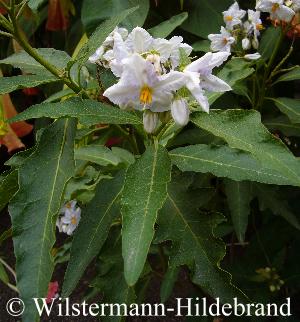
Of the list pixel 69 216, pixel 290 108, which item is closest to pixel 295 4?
pixel 290 108

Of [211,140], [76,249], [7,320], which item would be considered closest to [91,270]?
[7,320]

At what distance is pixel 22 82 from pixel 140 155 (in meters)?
0.25

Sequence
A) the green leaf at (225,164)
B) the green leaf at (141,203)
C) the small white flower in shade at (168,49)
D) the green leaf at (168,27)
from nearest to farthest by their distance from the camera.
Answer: the green leaf at (141,203), the small white flower in shade at (168,49), the green leaf at (225,164), the green leaf at (168,27)

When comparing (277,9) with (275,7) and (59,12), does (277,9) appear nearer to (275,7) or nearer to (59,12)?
(275,7)

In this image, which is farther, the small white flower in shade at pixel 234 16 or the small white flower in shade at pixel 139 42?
the small white flower in shade at pixel 234 16

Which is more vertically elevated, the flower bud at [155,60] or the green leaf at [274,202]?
the flower bud at [155,60]

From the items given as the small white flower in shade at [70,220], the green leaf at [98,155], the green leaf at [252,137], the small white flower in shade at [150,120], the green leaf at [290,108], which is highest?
the small white flower in shade at [150,120]

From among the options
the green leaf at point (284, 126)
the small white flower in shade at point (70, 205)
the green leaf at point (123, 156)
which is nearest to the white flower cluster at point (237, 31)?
the green leaf at point (284, 126)

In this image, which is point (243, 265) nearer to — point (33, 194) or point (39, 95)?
point (33, 194)

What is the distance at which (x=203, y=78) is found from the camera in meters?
0.78

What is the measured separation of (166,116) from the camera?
794mm

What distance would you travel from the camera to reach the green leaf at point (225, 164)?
89 centimetres

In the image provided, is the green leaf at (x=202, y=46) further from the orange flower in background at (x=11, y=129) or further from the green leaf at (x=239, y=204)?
the orange flower in background at (x=11, y=129)

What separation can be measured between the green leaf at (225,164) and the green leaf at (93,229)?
0.14 m
